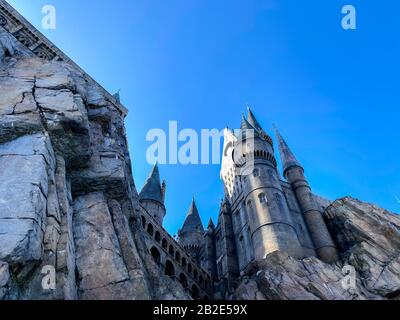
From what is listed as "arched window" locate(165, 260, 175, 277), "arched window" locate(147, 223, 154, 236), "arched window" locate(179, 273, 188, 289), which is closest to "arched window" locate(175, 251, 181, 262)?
"arched window" locate(179, 273, 188, 289)

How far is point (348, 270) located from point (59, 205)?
24.2 m

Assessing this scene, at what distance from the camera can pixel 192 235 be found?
46.5 meters

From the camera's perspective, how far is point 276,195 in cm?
3125

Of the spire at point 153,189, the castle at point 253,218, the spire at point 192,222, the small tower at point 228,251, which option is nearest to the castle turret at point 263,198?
the castle at point 253,218

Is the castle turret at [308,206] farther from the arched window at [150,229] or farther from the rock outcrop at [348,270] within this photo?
the arched window at [150,229]

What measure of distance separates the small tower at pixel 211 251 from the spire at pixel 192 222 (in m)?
6.51

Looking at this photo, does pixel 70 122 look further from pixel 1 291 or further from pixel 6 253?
pixel 1 291

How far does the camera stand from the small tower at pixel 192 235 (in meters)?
44.9

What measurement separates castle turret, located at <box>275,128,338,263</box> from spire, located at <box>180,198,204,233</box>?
16.5 m

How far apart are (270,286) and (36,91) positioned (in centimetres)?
1923

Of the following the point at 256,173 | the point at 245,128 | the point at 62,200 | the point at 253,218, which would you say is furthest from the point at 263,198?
the point at 62,200

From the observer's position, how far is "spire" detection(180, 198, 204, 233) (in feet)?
157

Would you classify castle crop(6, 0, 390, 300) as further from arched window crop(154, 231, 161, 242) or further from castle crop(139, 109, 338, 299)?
castle crop(139, 109, 338, 299)

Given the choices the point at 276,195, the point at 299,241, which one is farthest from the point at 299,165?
the point at 299,241
